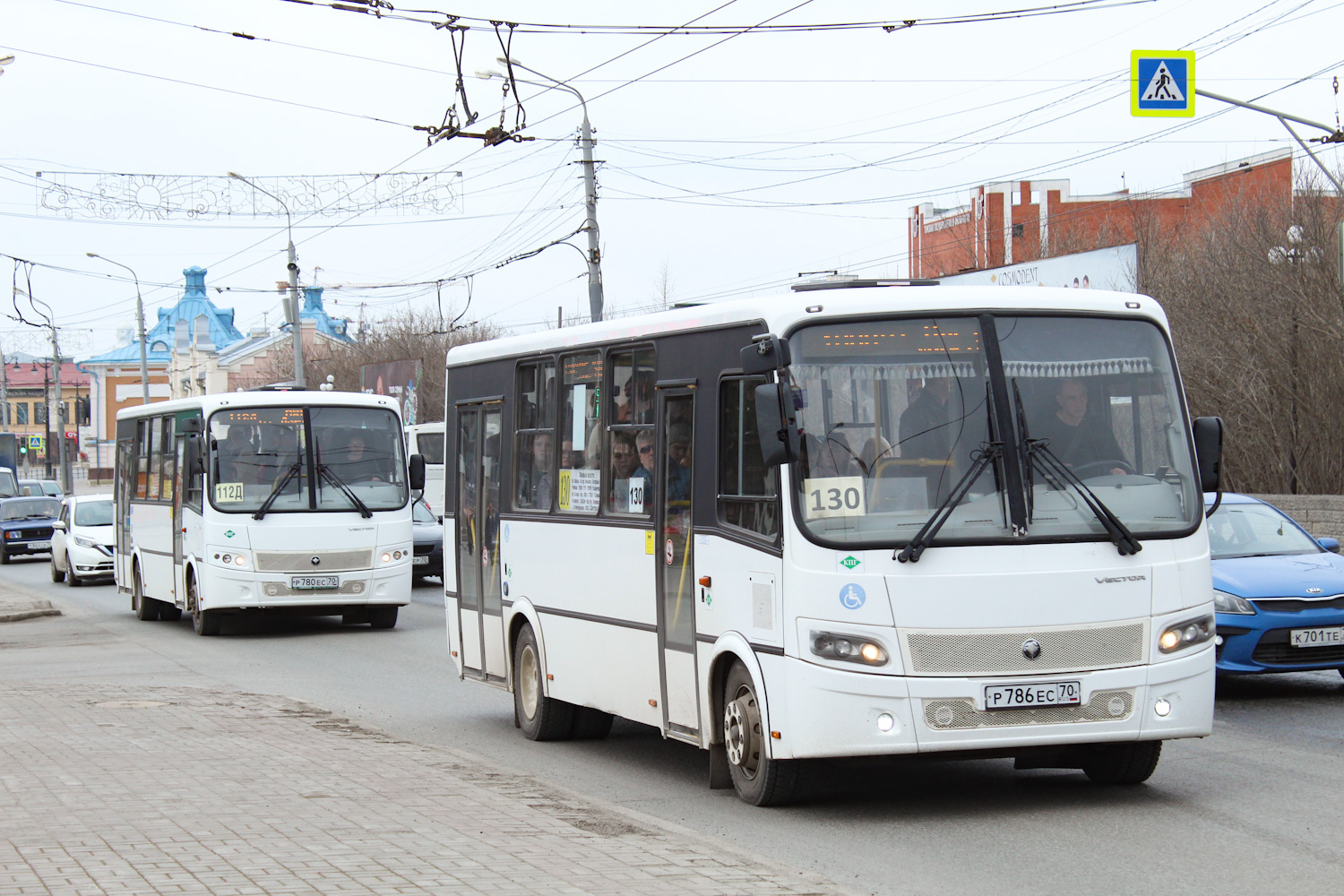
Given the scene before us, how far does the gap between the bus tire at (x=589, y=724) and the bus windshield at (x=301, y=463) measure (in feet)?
31.1

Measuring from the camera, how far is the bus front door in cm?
1225

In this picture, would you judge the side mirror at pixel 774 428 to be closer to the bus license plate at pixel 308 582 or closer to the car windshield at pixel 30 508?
the bus license plate at pixel 308 582

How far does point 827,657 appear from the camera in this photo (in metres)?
7.84

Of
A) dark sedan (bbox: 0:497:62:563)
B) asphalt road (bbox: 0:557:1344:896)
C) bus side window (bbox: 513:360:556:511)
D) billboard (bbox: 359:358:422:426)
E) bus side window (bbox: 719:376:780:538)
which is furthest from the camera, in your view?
billboard (bbox: 359:358:422:426)

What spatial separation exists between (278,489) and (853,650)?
45.3ft

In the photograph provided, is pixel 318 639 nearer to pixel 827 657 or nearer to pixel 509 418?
pixel 509 418

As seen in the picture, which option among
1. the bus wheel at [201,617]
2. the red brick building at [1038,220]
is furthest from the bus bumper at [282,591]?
the red brick building at [1038,220]

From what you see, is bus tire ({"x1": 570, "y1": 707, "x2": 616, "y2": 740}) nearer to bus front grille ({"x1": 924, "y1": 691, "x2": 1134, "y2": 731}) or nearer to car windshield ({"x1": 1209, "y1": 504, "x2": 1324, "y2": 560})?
bus front grille ({"x1": 924, "y1": 691, "x2": 1134, "y2": 731})

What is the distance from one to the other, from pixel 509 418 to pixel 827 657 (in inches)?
187

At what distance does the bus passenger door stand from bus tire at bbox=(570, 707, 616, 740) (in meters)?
2.00

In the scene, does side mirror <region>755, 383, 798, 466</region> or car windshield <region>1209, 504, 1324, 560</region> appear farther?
car windshield <region>1209, 504, 1324, 560</region>

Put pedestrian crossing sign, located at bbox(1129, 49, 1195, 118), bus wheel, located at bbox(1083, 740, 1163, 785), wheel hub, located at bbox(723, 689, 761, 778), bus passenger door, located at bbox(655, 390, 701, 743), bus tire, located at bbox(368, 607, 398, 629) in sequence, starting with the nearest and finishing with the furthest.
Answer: wheel hub, located at bbox(723, 689, 761, 778)
bus wheel, located at bbox(1083, 740, 1163, 785)
bus passenger door, located at bbox(655, 390, 701, 743)
pedestrian crossing sign, located at bbox(1129, 49, 1195, 118)
bus tire, located at bbox(368, 607, 398, 629)

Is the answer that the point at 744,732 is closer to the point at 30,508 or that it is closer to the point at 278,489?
the point at 278,489

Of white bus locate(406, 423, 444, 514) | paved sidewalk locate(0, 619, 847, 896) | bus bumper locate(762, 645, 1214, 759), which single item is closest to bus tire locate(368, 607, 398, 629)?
paved sidewalk locate(0, 619, 847, 896)
